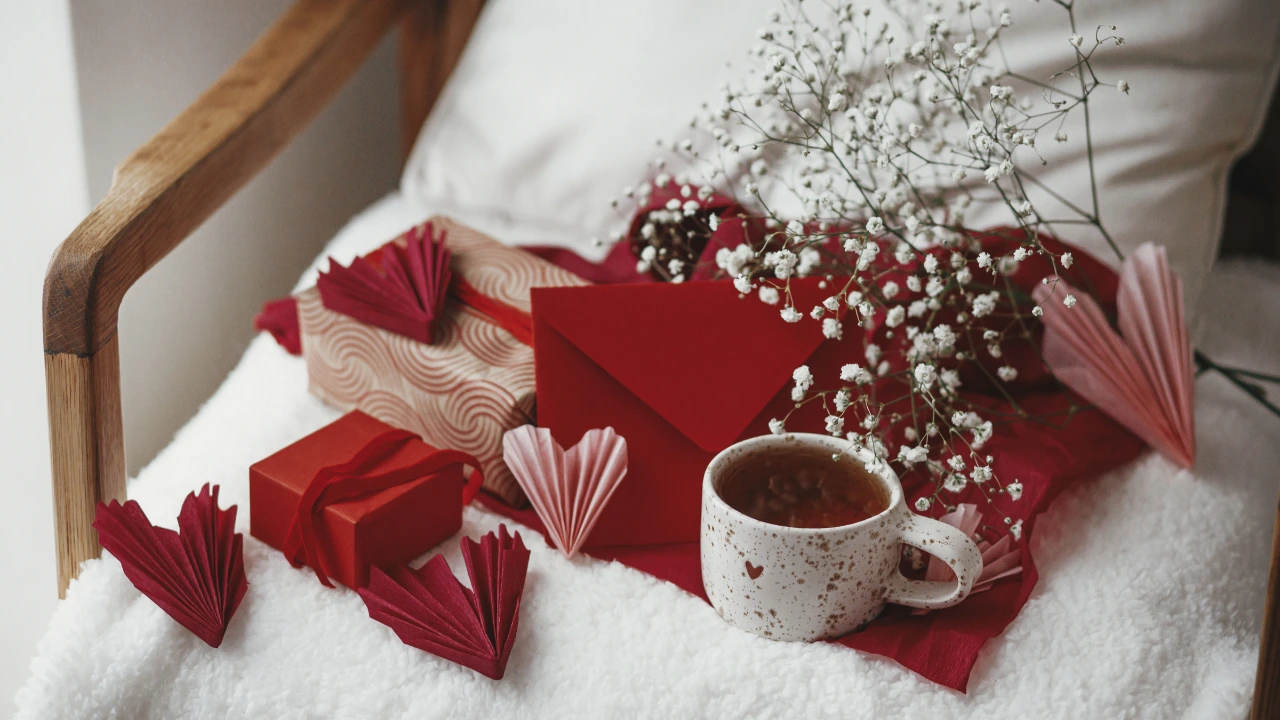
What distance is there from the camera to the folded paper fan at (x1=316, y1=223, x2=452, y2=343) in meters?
0.75

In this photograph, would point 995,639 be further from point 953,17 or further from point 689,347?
point 953,17

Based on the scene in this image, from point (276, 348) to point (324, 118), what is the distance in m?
0.42

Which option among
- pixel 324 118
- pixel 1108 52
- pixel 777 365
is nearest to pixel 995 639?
pixel 777 365

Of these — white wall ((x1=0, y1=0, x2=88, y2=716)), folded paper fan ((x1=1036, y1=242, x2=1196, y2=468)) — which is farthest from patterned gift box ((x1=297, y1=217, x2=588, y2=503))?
folded paper fan ((x1=1036, y1=242, x2=1196, y2=468))

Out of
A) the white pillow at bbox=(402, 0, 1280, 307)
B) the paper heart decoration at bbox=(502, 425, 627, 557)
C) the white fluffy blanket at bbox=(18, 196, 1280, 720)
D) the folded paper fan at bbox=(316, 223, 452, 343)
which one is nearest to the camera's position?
the white fluffy blanket at bbox=(18, 196, 1280, 720)

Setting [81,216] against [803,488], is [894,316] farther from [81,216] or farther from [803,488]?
[81,216]

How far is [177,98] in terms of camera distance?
0.94 m

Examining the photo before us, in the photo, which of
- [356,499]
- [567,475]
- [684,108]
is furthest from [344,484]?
[684,108]

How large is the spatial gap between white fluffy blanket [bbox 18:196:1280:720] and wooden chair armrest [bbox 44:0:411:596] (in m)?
0.06

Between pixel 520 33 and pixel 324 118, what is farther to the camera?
pixel 324 118

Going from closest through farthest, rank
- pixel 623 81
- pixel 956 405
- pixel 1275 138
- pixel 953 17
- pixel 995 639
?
pixel 995 639 < pixel 956 405 < pixel 953 17 < pixel 623 81 < pixel 1275 138

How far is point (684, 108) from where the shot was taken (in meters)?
0.97

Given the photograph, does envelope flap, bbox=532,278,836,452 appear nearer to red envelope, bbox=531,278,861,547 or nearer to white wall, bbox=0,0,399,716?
red envelope, bbox=531,278,861,547

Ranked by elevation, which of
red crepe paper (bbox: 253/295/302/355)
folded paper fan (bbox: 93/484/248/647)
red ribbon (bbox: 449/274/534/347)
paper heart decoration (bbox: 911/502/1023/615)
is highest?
paper heart decoration (bbox: 911/502/1023/615)
